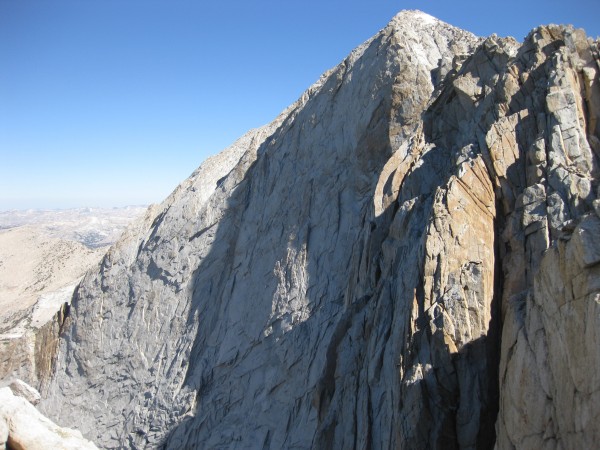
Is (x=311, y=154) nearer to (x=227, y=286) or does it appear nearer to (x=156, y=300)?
(x=227, y=286)

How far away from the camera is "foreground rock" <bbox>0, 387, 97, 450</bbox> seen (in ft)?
66.5

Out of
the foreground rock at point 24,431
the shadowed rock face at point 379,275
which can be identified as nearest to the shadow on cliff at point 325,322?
the shadowed rock face at point 379,275

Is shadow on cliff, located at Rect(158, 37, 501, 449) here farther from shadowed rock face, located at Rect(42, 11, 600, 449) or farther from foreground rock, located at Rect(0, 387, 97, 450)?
foreground rock, located at Rect(0, 387, 97, 450)

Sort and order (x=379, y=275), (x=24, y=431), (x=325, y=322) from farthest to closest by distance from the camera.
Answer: (x=325, y=322)
(x=379, y=275)
(x=24, y=431)

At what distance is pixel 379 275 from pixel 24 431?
15.0 meters

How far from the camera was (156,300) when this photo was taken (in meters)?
37.0

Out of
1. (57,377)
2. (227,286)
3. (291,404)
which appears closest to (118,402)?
(57,377)

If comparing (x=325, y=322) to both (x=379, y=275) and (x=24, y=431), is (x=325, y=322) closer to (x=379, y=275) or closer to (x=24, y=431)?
(x=379, y=275)

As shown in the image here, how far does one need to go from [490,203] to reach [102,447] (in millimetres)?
29371

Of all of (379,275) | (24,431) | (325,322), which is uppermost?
(379,275)

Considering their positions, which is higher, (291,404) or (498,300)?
(498,300)

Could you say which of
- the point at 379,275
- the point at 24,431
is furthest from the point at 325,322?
the point at 24,431

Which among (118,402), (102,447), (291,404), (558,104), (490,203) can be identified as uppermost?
(558,104)

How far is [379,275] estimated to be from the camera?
70.7 feet
